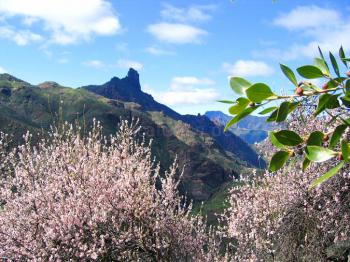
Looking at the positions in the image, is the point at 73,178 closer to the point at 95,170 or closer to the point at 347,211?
the point at 95,170

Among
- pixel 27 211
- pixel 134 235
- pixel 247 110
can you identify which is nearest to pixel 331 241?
pixel 134 235

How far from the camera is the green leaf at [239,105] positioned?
152cm

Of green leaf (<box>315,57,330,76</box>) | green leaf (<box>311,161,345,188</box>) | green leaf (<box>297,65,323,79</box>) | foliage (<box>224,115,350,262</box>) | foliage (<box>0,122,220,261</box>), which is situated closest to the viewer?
green leaf (<box>311,161,345,188</box>)

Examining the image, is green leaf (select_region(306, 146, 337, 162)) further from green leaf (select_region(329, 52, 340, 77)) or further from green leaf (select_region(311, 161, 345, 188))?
green leaf (select_region(329, 52, 340, 77))

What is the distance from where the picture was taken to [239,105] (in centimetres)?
154

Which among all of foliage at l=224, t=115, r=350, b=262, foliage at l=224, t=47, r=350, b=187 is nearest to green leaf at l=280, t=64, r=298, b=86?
foliage at l=224, t=47, r=350, b=187

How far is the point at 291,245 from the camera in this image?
11.1m

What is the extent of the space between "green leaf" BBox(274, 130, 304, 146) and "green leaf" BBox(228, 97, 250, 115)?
0.52 ft

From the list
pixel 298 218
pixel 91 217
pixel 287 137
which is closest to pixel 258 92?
pixel 287 137

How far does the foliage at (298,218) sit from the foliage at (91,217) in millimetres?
2074

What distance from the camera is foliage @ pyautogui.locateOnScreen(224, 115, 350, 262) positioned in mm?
10094

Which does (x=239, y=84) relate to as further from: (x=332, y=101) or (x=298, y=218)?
(x=298, y=218)

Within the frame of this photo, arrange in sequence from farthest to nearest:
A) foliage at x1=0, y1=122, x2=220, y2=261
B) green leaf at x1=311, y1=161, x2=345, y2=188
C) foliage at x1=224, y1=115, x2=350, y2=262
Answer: foliage at x1=224, y1=115, x2=350, y2=262
foliage at x1=0, y1=122, x2=220, y2=261
green leaf at x1=311, y1=161, x2=345, y2=188

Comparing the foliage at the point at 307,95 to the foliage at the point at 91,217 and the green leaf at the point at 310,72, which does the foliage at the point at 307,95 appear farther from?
the foliage at the point at 91,217
